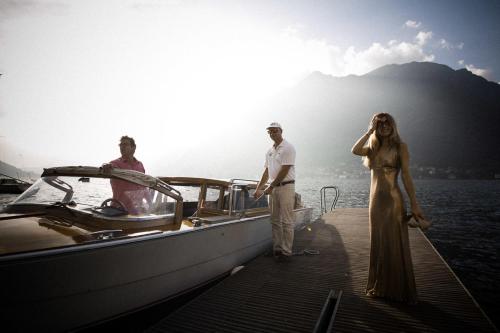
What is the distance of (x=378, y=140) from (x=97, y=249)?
12.5 feet

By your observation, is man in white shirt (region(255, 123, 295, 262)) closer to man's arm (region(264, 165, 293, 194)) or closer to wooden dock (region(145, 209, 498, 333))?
man's arm (region(264, 165, 293, 194))

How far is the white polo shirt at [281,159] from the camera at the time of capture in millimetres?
5316

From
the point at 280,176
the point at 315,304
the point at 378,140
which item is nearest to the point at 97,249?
the point at 315,304

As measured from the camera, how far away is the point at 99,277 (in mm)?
3004

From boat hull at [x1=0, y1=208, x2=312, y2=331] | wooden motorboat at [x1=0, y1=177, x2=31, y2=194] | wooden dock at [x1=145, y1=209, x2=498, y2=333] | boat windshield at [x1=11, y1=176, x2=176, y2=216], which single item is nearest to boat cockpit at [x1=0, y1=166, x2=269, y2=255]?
boat windshield at [x1=11, y1=176, x2=176, y2=216]

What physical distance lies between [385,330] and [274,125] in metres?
3.86

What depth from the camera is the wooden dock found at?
3.14 meters

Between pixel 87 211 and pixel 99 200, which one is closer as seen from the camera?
pixel 87 211

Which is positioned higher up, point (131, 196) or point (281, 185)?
point (281, 185)

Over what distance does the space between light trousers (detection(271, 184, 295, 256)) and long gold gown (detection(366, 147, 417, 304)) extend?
201cm

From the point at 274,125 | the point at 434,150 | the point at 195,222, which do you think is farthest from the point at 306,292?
the point at 434,150

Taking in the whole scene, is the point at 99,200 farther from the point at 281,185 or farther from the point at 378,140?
the point at 378,140

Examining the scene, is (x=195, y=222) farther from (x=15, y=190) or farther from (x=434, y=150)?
(x=434, y=150)

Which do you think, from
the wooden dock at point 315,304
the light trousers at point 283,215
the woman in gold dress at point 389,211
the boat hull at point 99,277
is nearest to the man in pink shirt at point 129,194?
the boat hull at point 99,277
